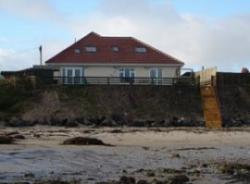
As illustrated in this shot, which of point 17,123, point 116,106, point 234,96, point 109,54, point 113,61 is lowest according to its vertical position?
point 17,123

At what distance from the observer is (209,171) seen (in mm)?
21547

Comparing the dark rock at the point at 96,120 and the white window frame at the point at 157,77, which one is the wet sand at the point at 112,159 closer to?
the dark rock at the point at 96,120

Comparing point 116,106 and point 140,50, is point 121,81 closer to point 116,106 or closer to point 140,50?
point 116,106

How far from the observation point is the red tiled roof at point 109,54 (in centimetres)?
7200

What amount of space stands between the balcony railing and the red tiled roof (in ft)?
22.3

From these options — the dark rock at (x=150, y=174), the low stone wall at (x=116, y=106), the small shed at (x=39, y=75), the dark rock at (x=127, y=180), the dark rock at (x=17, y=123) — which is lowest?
the dark rock at (x=150, y=174)

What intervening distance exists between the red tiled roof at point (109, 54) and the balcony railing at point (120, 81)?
680cm

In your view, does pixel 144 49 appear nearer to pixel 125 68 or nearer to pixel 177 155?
pixel 125 68

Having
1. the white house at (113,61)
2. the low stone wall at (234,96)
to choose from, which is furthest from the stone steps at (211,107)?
the white house at (113,61)

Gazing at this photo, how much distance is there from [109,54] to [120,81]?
9.14 m

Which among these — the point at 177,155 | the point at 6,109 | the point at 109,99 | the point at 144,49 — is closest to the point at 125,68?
the point at 144,49

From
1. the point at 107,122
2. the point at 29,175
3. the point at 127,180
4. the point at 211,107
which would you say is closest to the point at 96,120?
the point at 107,122

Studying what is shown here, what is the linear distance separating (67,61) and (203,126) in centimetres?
2196

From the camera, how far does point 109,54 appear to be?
73188mm
